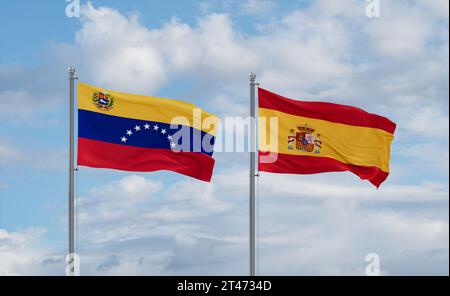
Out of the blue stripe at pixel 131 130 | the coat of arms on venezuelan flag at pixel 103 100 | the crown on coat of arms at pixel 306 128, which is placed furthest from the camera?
the crown on coat of arms at pixel 306 128

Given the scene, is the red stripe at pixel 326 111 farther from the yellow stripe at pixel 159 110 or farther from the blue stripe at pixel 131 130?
the blue stripe at pixel 131 130

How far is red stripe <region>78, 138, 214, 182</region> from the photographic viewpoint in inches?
838

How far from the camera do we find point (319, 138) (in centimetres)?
2312

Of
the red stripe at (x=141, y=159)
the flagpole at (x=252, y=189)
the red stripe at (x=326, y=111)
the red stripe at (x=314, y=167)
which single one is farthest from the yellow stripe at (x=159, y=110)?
the red stripe at (x=314, y=167)

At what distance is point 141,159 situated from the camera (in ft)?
71.8

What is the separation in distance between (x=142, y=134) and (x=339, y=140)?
638 centimetres

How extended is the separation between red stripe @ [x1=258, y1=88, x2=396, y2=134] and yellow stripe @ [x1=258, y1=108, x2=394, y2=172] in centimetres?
14

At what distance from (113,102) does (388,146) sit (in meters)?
9.45

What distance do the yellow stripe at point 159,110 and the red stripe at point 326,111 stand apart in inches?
69.4

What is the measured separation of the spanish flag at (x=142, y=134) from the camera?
21.5 m

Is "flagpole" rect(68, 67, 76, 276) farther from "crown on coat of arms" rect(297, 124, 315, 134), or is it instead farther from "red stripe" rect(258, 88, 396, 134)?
"crown on coat of arms" rect(297, 124, 315, 134)
